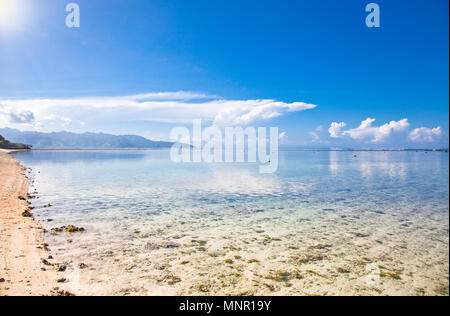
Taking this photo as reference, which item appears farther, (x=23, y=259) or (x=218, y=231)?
(x=218, y=231)

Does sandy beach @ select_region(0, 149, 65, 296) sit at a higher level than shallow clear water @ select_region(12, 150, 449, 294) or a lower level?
higher

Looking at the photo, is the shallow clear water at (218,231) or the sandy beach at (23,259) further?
the shallow clear water at (218,231)

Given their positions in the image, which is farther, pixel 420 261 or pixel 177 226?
pixel 177 226

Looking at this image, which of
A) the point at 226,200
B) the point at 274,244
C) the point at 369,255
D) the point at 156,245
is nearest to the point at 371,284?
the point at 369,255

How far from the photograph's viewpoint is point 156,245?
Answer: 13.2 metres

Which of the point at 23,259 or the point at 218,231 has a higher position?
the point at 23,259

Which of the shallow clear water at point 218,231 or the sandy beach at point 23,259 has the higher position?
the sandy beach at point 23,259

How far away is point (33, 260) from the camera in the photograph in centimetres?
1055

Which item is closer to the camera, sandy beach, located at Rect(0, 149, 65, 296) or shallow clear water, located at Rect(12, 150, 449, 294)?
sandy beach, located at Rect(0, 149, 65, 296)

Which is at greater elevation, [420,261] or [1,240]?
[1,240]

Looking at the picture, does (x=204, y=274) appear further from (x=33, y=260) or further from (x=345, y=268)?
(x=33, y=260)
